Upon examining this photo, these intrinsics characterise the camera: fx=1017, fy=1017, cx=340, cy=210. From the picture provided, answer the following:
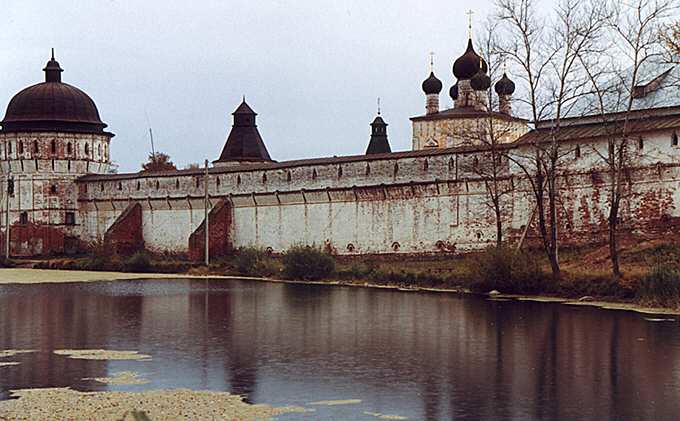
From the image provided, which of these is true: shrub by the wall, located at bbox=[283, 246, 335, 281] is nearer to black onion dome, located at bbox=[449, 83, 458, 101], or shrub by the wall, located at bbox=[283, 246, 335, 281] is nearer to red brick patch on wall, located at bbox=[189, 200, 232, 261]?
red brick patch on wall, located at bbox=[189, 200, 232, 261]

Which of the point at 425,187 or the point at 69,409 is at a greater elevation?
the point at 425,187

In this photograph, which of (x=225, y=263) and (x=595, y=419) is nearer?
(x=595, y=419)

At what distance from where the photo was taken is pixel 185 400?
9.12 meters

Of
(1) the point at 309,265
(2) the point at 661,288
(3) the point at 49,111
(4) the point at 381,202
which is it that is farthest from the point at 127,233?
(2) the point at 661,288

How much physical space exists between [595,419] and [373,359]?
3.82 m

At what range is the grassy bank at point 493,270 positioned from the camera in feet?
64.4

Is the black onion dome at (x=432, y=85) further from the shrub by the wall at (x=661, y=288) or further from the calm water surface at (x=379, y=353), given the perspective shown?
the shrub by the wall at (x=661, y=288)

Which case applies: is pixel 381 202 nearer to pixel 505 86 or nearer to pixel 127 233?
pixel 505 86

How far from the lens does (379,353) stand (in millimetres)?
12336

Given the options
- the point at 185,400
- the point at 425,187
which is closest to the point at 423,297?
the point at 425,187

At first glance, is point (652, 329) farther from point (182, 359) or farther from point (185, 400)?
point (185, 400)

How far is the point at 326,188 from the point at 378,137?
87.6 feet

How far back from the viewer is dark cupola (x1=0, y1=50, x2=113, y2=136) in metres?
43.3

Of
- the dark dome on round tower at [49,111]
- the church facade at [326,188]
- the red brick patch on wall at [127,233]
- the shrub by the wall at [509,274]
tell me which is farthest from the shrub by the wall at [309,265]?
the dark dome on round tower at [49,111]
